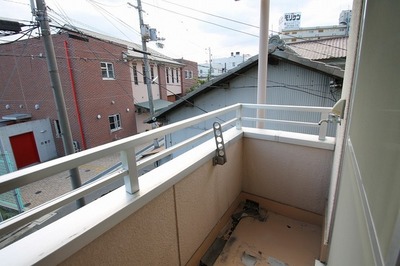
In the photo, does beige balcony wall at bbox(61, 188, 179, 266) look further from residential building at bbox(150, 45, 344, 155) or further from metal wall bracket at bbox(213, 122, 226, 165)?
residential building at bbox(150, 45, 344, 155)

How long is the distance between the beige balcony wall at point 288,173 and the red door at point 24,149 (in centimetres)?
800

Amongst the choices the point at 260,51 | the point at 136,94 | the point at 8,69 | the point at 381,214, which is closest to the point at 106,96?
the point at 136,94

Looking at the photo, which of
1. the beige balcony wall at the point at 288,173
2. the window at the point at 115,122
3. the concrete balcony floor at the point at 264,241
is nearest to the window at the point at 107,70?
the window at the point at 115,122

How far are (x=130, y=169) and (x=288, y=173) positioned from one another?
1.74 metres

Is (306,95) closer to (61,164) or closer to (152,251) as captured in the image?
(152,251)

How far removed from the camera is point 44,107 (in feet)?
25.1

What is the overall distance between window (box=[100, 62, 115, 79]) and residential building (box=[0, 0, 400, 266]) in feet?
25.8

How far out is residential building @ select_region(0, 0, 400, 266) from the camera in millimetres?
441

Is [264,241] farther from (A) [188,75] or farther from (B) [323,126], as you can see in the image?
(A) [188,75]

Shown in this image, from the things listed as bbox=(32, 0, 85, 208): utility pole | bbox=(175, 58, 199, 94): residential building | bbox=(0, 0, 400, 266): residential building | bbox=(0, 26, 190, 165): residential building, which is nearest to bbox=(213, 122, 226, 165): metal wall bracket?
bbox=(0, 0, 400, 266): residential building

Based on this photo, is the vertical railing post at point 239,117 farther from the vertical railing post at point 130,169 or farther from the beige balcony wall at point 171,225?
the vertical railing post at point 130,169

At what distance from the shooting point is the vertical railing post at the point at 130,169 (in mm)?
945

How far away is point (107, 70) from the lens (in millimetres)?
8320

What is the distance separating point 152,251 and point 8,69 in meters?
9.63
